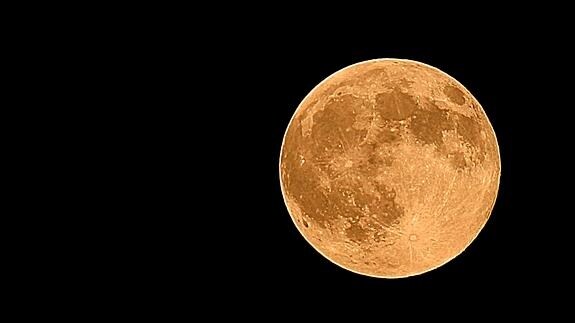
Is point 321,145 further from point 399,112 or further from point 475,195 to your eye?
point 475,195

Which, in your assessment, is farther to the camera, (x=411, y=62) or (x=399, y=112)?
(x=411, y=62)

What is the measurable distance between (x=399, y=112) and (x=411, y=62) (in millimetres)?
1099

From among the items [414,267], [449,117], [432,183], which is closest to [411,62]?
[449,117]

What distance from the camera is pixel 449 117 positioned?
921 cm

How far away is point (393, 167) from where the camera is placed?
8914mm

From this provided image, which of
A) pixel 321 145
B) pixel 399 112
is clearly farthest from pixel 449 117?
pixel 321 145

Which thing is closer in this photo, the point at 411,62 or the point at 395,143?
the point at 395,143

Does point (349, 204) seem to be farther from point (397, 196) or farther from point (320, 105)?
point (320, 105)

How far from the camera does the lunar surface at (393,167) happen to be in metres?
8.98

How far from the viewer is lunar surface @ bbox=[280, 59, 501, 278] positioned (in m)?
8.98

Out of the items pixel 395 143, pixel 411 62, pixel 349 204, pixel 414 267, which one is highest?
pixel 411 62

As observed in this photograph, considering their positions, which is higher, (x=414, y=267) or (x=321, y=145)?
(x=321, y=145)

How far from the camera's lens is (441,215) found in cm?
918

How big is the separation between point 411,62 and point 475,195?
1.74 meters
